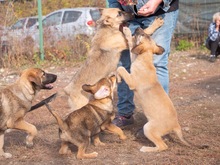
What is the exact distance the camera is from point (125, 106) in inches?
194

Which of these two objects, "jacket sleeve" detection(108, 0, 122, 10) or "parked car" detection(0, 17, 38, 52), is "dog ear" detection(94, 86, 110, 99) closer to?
"jacket sleeve" detection(108, 0, 122, 10)

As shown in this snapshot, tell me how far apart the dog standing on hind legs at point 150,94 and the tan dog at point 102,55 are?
355 mm

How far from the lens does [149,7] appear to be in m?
4.10

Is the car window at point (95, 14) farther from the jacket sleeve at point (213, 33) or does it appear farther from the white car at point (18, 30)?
the jacket sleeve at point (213, 33)

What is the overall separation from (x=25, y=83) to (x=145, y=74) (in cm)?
172

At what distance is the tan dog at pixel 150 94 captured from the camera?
379 cm

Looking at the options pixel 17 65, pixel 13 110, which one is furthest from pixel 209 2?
pixel 13 110

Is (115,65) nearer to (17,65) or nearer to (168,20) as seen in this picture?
(168,20)

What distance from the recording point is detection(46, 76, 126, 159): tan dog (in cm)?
368

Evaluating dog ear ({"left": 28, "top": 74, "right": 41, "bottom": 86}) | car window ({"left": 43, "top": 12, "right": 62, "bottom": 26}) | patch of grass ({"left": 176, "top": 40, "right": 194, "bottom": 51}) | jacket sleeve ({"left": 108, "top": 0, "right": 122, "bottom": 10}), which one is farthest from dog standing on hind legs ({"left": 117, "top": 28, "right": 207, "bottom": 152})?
patch of grass ({"left": 176, "top": 40, "right": 194, "bottom": 51})

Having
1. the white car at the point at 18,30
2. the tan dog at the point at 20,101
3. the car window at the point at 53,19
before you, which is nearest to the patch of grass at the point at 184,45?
the car window at the point at 53,19

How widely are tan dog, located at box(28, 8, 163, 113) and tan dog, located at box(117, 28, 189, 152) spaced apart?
1.15 feet

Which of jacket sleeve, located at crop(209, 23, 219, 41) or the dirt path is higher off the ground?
jacket sleeve, located at crop(209, 23, 219, 41)

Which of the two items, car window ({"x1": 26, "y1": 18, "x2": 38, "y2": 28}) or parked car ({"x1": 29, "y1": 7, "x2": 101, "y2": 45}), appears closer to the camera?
car window ({"x1": 26, "y1": 18, "x2": 38, "y2": 28})
